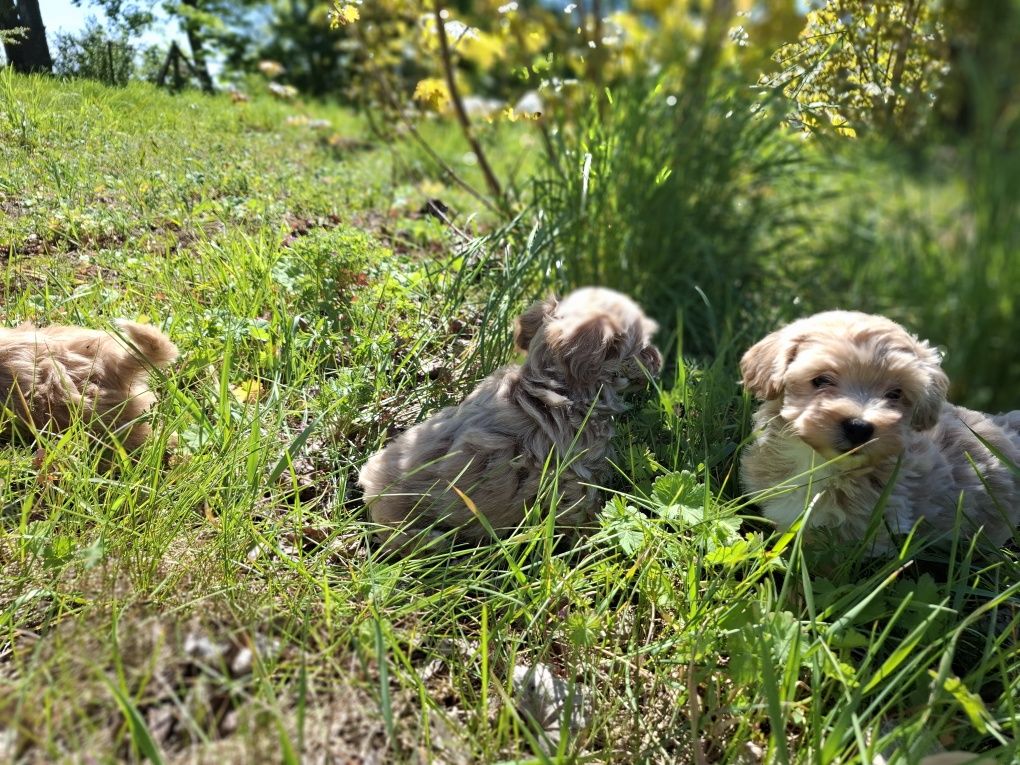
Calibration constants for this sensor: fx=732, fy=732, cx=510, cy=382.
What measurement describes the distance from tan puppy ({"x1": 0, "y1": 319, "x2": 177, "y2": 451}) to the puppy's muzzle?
239cm

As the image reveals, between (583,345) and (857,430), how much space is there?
1.02 meters

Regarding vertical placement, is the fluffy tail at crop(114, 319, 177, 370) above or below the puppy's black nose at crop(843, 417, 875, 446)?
above

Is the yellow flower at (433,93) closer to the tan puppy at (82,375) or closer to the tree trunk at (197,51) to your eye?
the tree trunk at (197,51)

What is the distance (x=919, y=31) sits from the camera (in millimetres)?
3668

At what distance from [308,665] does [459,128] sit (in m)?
4.49

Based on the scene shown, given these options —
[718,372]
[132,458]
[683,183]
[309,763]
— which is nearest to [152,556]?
[132,458]

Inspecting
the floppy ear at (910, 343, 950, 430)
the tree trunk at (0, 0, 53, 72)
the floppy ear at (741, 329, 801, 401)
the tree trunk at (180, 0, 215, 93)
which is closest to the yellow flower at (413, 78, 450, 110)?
the tree trunk at (180, 0, 215, 93)

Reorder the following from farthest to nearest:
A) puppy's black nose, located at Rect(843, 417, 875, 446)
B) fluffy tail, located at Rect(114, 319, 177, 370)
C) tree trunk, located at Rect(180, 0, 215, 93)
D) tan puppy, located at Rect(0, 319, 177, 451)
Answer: tree trunk, located at Rect(180, 0, 215, 93) → fluffy tail, located at Rect(114, 319, 177, 370) → tan puppy, located at Rect(0, 319, 177, 451) → puppy's black nose, located at Rect(843, 417, 875, 446)

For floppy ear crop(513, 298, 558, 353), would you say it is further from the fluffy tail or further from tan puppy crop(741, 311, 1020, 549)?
the fluffy tail

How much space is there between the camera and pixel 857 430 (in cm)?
238

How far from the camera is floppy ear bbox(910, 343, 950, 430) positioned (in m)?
2.54

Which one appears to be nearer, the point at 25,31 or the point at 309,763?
the point at 309,763

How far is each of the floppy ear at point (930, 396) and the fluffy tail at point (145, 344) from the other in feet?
8.86

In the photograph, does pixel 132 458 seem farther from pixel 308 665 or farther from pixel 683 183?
pixel 683 183
